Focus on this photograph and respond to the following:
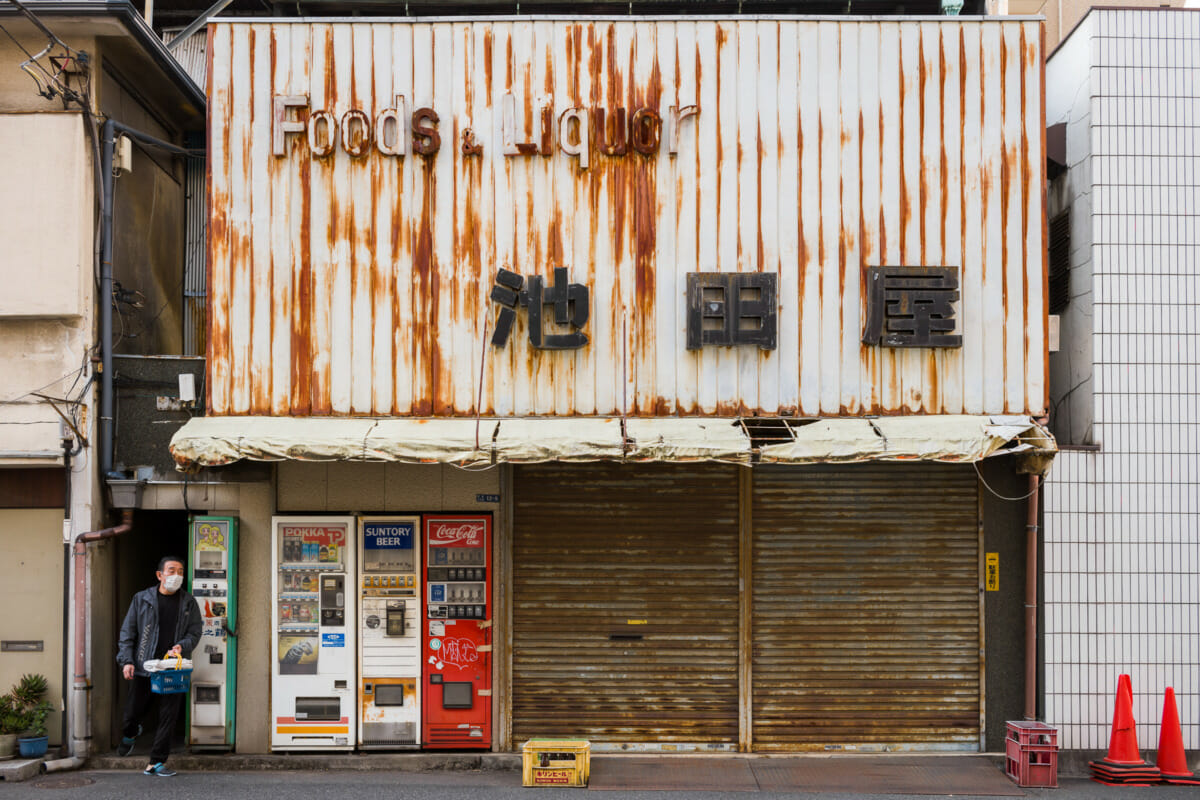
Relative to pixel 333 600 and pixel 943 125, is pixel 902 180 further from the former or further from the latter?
pixel 333 600

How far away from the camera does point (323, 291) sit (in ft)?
31.0

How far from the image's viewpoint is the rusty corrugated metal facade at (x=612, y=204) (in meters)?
9.40

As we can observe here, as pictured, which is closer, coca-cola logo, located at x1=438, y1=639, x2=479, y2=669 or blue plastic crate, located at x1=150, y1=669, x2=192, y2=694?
blue plastic crate, located at x1=150, y1=669, x2=192, y2=694

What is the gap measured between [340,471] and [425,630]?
6.19 feet

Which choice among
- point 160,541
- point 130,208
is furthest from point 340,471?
point 130,208

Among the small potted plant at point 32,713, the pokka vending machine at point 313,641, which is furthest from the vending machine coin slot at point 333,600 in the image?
the small potted plant at point 32,713

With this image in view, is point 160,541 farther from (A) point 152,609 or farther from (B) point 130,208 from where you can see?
(B) point 130,208

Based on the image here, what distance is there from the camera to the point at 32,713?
918cm

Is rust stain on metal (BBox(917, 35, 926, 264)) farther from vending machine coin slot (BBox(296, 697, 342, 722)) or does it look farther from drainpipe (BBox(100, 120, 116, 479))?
drainpipe (BBox(100, 120, 116, 479))

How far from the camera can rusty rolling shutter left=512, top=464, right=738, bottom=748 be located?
964cm

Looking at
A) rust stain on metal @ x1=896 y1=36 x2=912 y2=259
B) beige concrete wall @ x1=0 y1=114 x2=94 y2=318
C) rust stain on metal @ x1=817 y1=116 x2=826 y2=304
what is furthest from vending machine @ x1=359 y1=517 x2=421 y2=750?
rust stain on metal @ x1=896 y1=36 x2=912 y2=259

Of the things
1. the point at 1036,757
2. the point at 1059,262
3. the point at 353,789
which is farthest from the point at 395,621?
the point at 1059,262

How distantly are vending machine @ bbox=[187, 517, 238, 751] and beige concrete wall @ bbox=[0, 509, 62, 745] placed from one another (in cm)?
134

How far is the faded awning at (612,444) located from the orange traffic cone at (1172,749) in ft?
9.46
